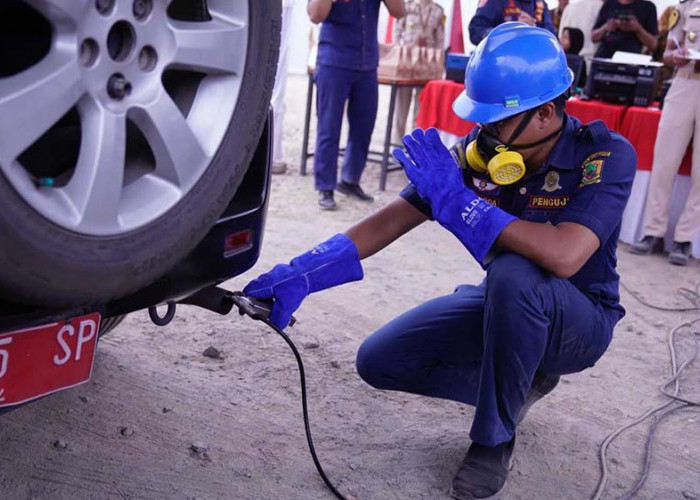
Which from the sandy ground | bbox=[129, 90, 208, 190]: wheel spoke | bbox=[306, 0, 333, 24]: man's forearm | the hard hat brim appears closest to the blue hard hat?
the hard hat brim

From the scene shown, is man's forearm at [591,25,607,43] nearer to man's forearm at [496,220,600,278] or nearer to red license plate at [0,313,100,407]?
man's forearm at [496,220,600,278]

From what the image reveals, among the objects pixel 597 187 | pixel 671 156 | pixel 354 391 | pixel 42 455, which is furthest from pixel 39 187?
pixel 671 156

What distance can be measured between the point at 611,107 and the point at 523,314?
3.57 m

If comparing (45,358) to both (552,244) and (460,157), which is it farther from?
(460,157)

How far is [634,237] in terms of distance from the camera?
5523 mm

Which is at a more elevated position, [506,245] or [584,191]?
[584,191]

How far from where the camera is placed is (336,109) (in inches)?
229

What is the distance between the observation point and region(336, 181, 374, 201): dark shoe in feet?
20.4

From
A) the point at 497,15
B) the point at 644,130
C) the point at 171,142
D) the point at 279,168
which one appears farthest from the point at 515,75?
the point at 279,168

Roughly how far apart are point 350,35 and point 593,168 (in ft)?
11.8

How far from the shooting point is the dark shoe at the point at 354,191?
623 centimetres

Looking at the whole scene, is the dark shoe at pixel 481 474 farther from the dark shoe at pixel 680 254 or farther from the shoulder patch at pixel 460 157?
the dark shoe at pixel 680 254

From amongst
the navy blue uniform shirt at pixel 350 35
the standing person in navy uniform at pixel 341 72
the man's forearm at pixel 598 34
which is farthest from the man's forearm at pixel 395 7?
the man's forearm at pixel 598 34

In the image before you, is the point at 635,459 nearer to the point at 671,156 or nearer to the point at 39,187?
the point at 39,187
